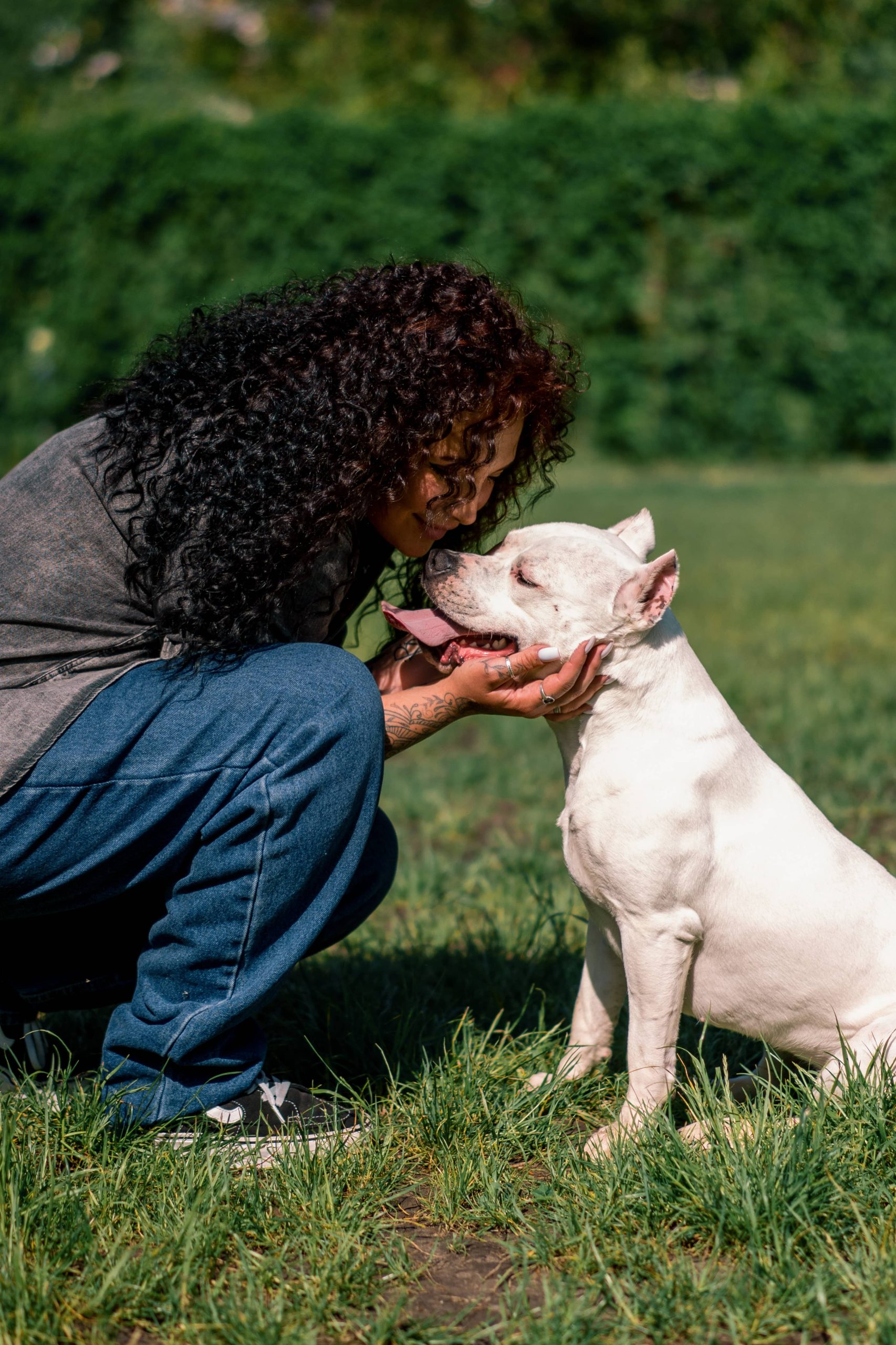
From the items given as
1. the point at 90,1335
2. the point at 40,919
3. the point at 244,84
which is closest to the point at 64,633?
the point at 40,919

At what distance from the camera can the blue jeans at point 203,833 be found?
91.2 inches

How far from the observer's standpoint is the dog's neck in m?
2.62

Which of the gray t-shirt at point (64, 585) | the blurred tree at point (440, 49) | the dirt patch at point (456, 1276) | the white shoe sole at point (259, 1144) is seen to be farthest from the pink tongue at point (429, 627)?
the blurred tree at point (440, 49)

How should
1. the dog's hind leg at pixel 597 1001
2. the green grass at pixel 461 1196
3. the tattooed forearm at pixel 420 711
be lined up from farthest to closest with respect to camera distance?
1. the dog's hind leg at pixel 597 1001
2. the tattooed forearm at pixel 420 711
3. the green grass at pixel 461 1196

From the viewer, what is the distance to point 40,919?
8.48 feet

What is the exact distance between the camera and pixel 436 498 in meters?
Answer: 2.64

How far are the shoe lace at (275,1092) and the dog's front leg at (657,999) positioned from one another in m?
0.66

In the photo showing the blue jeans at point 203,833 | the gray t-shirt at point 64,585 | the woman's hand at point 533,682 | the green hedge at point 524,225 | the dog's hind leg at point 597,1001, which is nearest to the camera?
the blue jeans at point 203,833

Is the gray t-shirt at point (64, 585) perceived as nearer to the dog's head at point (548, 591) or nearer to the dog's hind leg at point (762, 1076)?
the dog's head at point (548, 591)

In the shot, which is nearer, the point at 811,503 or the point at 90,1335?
the point at 90,1335

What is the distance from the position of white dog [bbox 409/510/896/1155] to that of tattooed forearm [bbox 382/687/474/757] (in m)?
0.17

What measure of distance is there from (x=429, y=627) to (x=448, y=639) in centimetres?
5

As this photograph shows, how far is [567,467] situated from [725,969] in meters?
12.7

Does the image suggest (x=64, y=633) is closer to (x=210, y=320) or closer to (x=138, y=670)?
(x=138, y=670)
